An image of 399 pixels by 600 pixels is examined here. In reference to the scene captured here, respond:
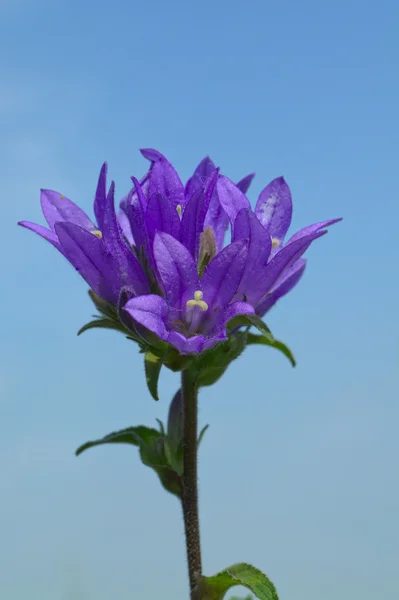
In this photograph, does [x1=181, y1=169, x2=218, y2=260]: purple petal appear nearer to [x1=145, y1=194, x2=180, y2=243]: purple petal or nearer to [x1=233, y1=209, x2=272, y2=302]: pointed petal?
[x1=145, y1=194, x2=180, y2=243]: purple petal

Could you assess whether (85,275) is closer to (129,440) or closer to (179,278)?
(179,278)

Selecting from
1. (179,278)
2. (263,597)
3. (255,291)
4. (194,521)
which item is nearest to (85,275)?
(179,278)

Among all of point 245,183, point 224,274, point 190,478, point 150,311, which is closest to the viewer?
point 150,311

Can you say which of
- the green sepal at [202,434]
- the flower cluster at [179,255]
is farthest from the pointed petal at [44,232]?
the green sepal at [202,434]

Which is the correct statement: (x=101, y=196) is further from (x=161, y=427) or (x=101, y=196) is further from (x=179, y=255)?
(x=161, y=427)

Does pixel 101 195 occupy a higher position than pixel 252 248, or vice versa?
pixel 101 195

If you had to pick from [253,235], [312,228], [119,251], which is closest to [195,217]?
[253,235]

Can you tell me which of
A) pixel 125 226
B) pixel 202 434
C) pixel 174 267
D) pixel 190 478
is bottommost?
pixel 190 478

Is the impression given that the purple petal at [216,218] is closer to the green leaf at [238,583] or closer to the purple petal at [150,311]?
the purple petal at [150,311]
